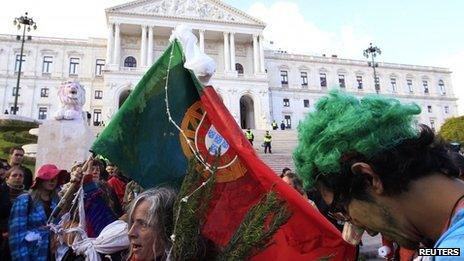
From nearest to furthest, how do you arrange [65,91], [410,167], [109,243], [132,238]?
[410,167] < [132,238] < [109,243] < [65,91]

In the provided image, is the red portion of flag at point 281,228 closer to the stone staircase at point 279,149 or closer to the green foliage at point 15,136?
the green foliage at point 15,136

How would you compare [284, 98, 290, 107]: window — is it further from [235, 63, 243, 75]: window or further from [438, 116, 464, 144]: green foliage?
[438, 116, 464, 144]: green foliage

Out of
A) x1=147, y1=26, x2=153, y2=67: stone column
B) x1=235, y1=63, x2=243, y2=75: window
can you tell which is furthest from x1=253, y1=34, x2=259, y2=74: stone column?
x1=147, y1=26, x2=153, y2=67: stone column

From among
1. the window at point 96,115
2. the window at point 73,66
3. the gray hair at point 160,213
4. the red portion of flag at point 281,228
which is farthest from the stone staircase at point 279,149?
the window at point 73,66

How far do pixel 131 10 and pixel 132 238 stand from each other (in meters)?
45.5

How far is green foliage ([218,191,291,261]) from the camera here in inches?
53.9

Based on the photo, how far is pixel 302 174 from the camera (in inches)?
57.8

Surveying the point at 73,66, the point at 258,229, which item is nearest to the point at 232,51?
the point at 73,66

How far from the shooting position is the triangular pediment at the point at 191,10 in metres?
44.1

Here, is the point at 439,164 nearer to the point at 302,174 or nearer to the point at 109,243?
the point at 302,174

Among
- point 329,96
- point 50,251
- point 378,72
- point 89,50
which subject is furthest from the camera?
point 378,72

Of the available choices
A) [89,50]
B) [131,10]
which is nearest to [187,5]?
[131,10]

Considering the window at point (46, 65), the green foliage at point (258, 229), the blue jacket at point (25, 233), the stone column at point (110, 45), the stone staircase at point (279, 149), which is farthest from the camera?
the window at point (46, 65)

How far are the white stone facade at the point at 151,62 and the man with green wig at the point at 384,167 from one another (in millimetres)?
40333
